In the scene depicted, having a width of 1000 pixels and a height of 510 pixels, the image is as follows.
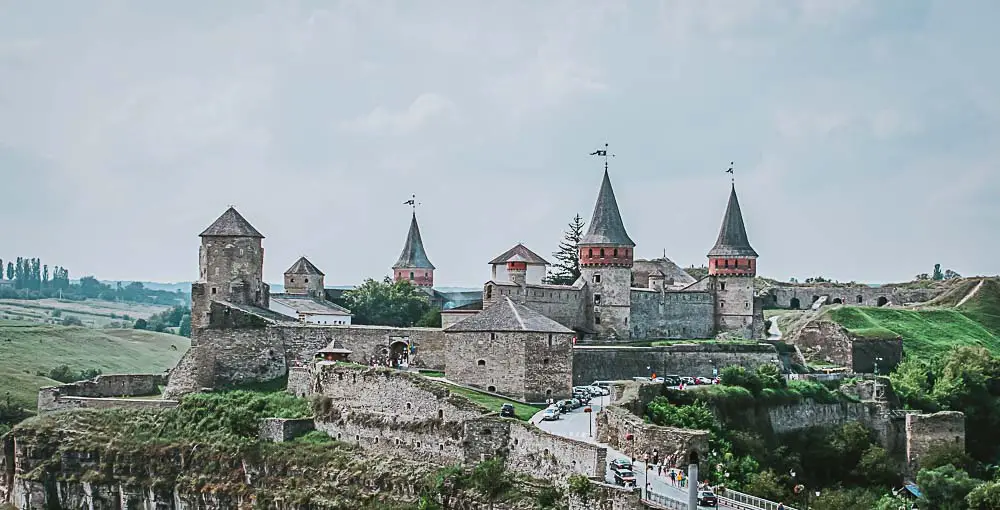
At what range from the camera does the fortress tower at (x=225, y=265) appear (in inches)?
2499

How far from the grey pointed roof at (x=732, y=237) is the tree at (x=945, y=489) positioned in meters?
24.9

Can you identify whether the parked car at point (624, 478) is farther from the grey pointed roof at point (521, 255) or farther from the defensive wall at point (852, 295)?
the defensive wall at point (852, 295)

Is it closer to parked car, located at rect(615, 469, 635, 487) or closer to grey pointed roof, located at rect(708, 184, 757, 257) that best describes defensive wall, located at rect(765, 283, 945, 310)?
grey pointed roof, located at rect(708, 184, 757, 257)

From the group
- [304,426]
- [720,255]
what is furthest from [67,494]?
[720,255]

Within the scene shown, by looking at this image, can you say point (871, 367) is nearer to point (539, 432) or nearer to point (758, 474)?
point (758, 474)

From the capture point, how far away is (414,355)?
2422 inches

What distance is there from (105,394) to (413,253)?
33040mm

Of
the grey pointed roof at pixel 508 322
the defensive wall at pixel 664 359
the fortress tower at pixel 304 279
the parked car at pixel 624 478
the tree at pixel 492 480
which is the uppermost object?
the fortress tower at pixel 304 279

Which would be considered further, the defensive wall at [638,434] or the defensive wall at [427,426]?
the defensive wall at [638,434]

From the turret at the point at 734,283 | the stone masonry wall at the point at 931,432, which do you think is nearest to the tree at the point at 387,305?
the turret at the point at 734,283

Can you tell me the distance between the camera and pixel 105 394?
2534 inches

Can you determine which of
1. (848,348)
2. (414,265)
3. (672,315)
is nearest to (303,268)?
(414,265)

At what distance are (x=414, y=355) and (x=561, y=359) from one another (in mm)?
10015

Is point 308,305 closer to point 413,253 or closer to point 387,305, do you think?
point 387,305
